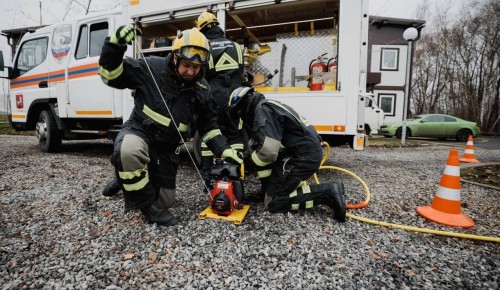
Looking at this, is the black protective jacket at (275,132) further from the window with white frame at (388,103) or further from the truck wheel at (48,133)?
the window with white frame at (388,103)

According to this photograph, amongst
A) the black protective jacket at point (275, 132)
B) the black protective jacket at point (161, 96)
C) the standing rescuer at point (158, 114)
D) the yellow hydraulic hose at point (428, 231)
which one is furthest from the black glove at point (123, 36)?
the yellow hydraulic hose at point (428, 231)

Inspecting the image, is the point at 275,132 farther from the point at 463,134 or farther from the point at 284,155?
the point at 463,134

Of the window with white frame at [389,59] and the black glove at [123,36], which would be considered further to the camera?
the window with white frame at [389,59]

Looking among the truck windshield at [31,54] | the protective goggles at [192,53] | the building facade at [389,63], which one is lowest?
the protective goggles at [192,53]

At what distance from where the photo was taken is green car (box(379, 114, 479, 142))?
41.0ft

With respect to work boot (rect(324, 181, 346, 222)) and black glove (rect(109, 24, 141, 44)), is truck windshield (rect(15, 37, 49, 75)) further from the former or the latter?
work boot (rect(324, 181, 346, 222))

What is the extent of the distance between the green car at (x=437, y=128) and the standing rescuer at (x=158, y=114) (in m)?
12.4

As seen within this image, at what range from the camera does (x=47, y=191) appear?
3.15 m

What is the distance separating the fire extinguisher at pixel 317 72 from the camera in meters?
4.08

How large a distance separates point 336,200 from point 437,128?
12.9 meters

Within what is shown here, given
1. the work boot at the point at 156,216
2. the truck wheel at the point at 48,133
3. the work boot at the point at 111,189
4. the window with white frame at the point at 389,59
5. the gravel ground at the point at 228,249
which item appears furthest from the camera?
the window with white frame at the point at 389,59

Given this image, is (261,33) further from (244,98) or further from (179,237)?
(179,237)

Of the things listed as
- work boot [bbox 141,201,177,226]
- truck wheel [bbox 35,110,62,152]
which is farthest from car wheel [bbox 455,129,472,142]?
truck wheel [bbox 35,110,62,152]

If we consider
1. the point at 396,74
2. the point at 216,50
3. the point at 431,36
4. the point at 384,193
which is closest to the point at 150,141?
the point at 216,50
